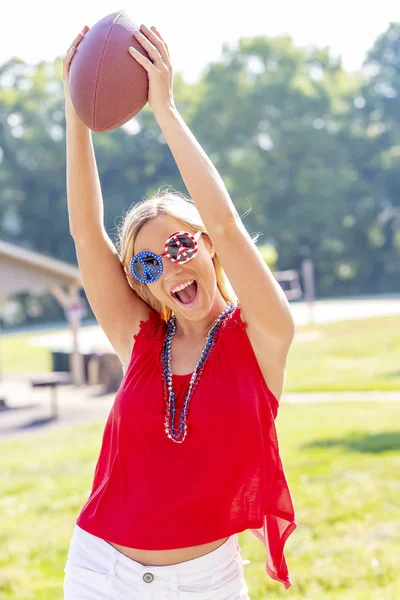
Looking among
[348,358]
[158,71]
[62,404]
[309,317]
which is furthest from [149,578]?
[309,317]

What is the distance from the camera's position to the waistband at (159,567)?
89.4 inches

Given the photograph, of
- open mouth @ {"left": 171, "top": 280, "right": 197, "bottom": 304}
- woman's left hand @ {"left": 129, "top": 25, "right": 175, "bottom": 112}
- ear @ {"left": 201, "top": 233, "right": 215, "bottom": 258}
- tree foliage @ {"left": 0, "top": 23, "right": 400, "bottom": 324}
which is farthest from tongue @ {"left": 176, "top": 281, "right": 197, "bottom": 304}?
tree foliage @ {"left": 0, "top": 23, "right": 400, "bottom": 324}

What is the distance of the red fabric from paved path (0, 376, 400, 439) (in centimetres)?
1130

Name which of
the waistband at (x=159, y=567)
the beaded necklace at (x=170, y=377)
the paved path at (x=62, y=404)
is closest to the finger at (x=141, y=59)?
the beaded necklace at (x=170, y=377)

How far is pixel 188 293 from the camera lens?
2.51 m

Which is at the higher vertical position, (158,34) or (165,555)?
(158,34)

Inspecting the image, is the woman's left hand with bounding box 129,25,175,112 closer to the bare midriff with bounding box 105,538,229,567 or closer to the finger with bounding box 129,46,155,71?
the finger with bounding box 129,46,155,71

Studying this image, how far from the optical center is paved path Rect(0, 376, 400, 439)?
14.5 m

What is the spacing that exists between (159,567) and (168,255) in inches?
31.9

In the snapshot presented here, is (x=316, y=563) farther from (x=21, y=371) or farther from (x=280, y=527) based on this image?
(x=21, y=371)

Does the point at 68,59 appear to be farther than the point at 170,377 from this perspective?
Yes

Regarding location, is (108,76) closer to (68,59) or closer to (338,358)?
(68,59)

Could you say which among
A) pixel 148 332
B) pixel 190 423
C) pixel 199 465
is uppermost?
pixel 148 332

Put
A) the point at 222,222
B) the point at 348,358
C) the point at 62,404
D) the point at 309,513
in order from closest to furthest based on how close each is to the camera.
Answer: the point at 222,222
the point at 309,513
the point at 62,404
the point at 348,358
